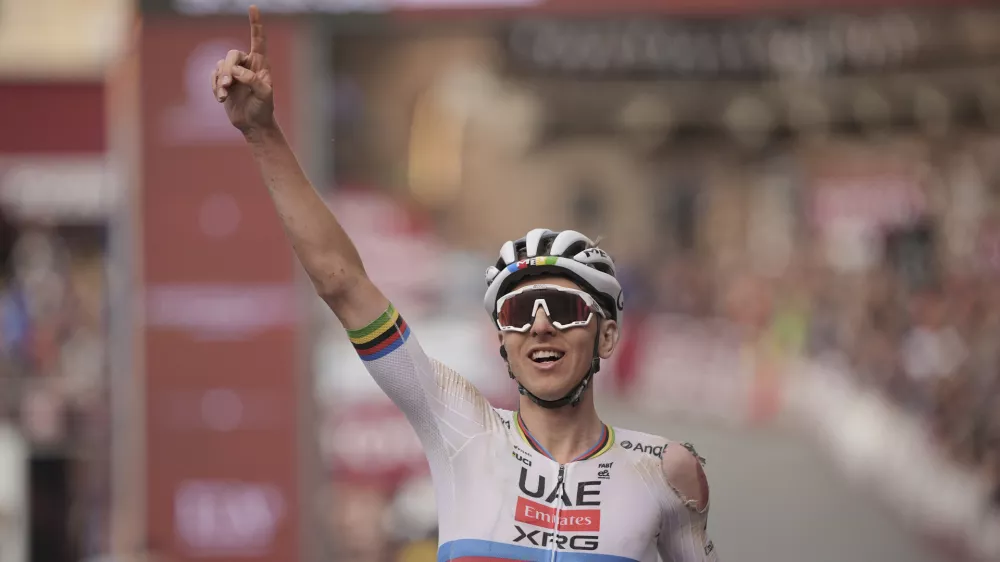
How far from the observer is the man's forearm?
3758 mm

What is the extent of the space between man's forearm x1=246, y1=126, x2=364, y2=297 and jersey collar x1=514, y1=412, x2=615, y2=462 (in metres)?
0.66

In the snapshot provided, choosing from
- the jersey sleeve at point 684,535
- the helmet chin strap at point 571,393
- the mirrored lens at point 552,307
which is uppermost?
the mirrored lens at point 552,307

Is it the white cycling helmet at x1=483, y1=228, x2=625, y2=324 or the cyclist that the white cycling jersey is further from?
the white cycling helmet at x1=483, y1=228, x2=625, y2=324

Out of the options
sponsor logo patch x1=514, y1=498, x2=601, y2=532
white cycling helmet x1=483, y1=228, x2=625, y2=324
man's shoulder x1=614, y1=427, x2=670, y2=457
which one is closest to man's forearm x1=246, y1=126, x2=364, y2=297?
white cycling helmet x1=483, y1=228, x2=625, y2=324

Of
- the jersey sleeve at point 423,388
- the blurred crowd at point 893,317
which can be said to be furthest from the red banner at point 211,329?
the jersey sleeve at point 423,388

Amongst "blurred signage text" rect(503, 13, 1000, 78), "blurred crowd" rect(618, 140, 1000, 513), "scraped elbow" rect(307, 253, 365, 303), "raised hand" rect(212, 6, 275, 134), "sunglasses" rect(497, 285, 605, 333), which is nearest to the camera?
"raised hand" rect(212, 6, 275, 134)

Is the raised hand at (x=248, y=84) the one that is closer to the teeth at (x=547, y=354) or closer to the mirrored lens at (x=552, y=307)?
the mirrored lens at (x=552, y=307)

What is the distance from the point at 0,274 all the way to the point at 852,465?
43.6 ft

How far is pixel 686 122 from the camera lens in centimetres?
3688

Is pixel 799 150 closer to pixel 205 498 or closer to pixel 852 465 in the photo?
pixel 852 465

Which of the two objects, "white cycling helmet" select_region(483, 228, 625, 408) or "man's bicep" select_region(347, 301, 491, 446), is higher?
"white cycling helmet" select_region(483, 228, 625, 408)

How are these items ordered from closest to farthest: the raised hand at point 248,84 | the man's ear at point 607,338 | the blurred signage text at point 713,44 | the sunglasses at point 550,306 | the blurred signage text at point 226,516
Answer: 1. the raised hand at point 248,84
2. the sunglasses at point 550,306
3. the man's ear at point 607,338
4. the blurred signage text at point 226,516
5. the blurred signage text at point 713,44

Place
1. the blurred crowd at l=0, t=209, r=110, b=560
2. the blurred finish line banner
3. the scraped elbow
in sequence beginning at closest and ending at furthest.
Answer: the scraped elbow
the blurred finish line banner
the blurred crowd at l=0, t=209, r=110, b=560

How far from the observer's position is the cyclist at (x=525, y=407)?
148 inches
